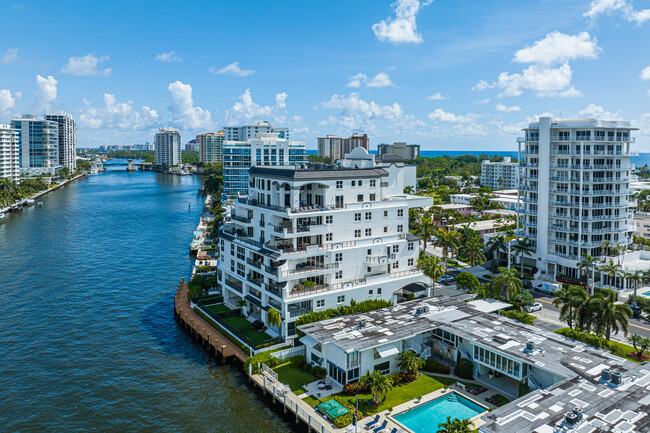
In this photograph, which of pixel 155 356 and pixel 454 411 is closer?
pixel 454 411

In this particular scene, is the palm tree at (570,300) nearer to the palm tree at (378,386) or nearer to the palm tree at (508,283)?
the palm tree at (508,283)

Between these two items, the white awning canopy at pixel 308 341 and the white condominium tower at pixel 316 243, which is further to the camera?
the white condominium tower at pixel 316 243

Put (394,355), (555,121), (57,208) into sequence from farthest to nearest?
(57,208)
(555,121)
(394,355)

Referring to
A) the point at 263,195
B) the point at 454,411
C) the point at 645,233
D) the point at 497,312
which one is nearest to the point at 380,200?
the point at 263,195

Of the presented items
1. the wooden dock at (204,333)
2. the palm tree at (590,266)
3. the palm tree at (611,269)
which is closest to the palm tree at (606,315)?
the palm tree at (611,269)

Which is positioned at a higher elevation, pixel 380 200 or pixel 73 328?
pixel 380 200

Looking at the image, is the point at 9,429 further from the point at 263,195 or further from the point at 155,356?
the point at 263,195

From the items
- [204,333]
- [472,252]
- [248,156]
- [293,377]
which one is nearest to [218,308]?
[204,333]
